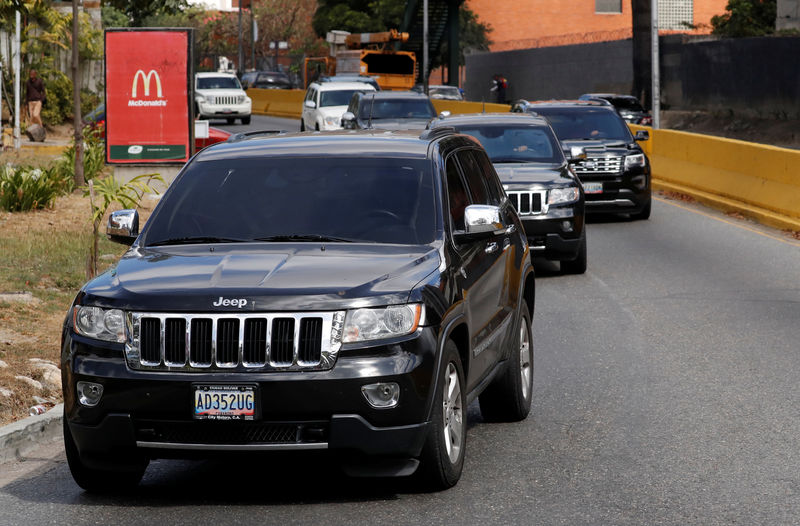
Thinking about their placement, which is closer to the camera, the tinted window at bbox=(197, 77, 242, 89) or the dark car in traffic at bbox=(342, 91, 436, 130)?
the dark car in traffic at bbox=(342, 91, 436, 130)

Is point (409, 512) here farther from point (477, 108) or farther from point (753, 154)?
point (477, 108)

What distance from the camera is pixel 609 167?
2078cm

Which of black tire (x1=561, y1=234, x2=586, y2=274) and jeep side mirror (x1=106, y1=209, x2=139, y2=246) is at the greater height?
jeep side mirror (x1=106, y1=209, x2=139, y2=246)

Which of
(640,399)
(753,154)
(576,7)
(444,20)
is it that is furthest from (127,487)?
(576,7)

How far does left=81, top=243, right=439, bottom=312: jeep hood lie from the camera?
5.97 metres

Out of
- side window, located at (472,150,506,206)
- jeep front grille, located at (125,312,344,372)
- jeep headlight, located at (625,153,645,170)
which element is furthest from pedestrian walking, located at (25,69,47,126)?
jeep front grille, located at (125,312,344,372)

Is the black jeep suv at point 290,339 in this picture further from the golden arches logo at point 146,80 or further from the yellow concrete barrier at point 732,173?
the golden arches logo at point 146,80

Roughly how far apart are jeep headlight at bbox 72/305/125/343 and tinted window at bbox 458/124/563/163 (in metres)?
10.4

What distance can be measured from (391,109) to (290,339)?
A: 24402 millimetres

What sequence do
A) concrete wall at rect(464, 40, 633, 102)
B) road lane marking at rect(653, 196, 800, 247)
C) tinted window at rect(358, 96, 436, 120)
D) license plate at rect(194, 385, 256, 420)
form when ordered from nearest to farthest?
license plate at rect(194, 385, 256, 420), road lane marking at rect(653, 196, 800, 247), tinted window at rect(358, 96, 436, 120), concrete wall at rect(464, 40, 633, 102)

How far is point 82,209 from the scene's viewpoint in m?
20.8

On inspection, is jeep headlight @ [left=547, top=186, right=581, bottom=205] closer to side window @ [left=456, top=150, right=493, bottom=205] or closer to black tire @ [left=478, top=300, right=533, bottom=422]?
side window @ [left=456, top=150, right=493, bottom=205]

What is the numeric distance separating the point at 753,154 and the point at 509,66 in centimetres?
5395

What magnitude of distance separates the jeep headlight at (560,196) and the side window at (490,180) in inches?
249
